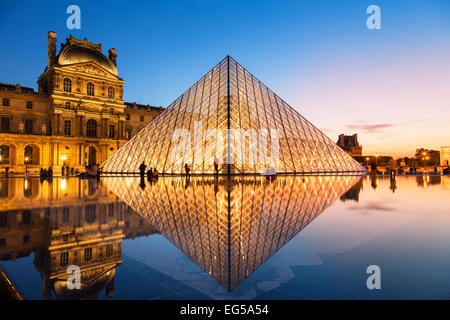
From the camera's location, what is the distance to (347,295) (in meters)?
1.78

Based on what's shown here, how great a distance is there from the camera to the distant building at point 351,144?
100 metres

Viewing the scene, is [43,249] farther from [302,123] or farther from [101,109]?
[101,109]

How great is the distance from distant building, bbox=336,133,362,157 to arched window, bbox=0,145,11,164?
328ft

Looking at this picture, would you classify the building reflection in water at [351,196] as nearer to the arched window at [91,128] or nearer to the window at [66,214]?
the window at [66,214]

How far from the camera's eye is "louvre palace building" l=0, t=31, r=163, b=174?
3516 cm

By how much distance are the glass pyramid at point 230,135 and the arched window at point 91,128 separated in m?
22.0

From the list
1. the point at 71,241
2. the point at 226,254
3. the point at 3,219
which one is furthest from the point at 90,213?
the point at 226,254

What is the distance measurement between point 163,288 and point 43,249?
1795 mm

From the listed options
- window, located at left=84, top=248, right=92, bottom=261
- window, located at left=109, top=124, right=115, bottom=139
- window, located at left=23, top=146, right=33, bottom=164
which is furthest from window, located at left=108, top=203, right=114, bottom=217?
window, located at left=109, top=124, right=115, bottom=139

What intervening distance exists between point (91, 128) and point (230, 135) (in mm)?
32305

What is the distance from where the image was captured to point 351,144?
102750mm

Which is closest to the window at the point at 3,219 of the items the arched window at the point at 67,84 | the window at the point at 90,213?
the window at the point at 90,213

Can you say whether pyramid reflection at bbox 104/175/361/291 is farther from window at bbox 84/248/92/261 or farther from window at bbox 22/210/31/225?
window at bbox 22/210/31/225
